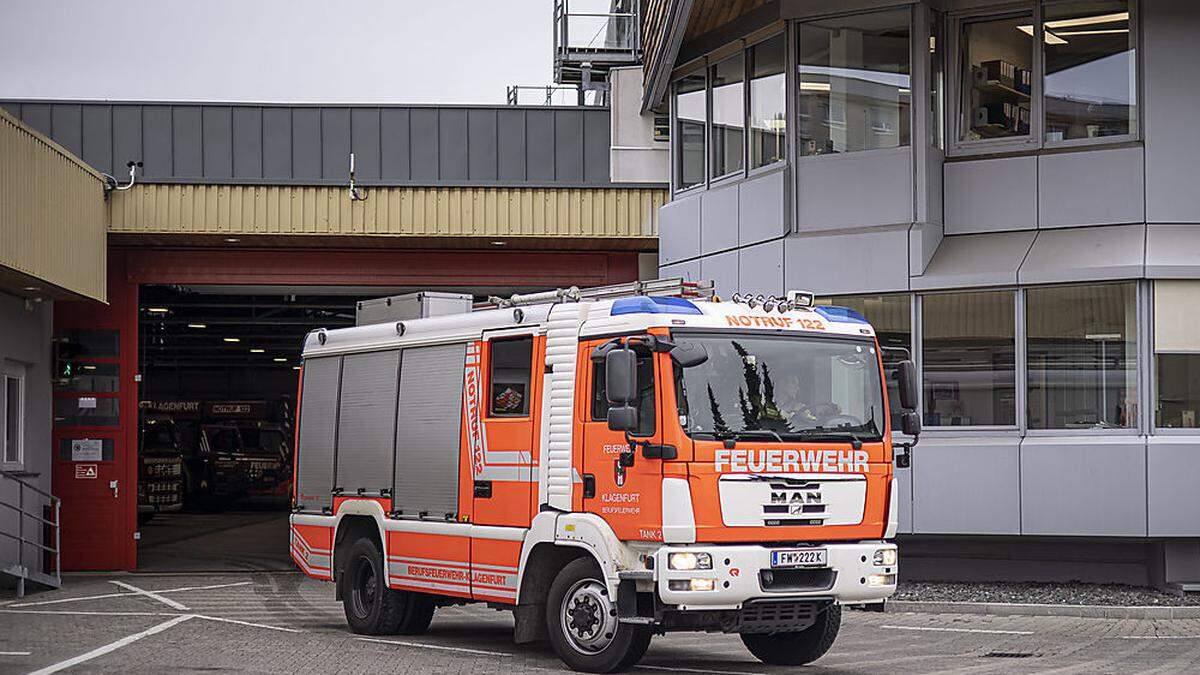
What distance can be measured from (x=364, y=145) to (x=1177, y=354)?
1111 centimetres

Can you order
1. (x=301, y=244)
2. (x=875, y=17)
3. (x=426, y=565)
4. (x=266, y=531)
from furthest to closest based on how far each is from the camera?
(x=266, y=531) < (x=301, y=244) < (x=875, y=17) < (x=426, y=565)

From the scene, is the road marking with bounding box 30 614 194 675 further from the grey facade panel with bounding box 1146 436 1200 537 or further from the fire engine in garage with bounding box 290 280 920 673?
the grey facade panel with bounding box 1146 436 1200 537

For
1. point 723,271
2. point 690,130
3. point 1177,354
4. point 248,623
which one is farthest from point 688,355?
point 690,130

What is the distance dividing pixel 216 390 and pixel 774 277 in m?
34.4

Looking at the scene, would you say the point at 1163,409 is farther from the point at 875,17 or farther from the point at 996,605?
the point at 875,17

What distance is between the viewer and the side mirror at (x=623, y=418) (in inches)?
472

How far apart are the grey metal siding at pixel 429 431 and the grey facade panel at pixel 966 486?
666 cm

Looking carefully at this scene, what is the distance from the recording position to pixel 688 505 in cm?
1201

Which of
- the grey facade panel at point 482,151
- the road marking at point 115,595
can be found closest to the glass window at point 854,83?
the grey facade panel at point 482,151

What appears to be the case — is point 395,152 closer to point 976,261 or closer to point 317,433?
point 317,433

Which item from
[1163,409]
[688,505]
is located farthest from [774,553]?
[1163,409]

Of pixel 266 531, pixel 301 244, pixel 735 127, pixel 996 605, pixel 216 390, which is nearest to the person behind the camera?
pixel 996 605

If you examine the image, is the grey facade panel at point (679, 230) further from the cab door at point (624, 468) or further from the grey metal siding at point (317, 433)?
the cab door at point (624, 468)

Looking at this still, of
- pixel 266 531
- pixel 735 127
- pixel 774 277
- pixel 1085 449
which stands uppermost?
pixel 735 127
